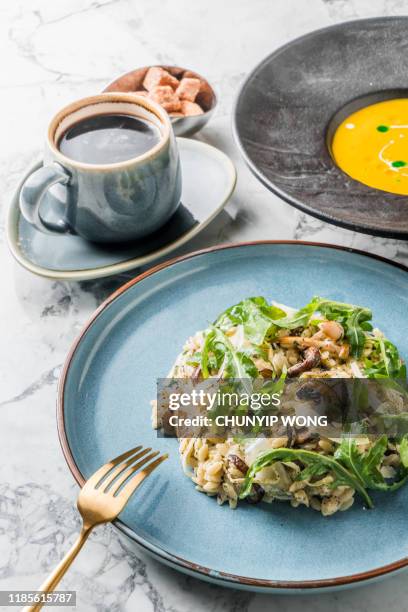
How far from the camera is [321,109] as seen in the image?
6.40 feet

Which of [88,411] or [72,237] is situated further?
[72,237]

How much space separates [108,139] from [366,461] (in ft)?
2.95

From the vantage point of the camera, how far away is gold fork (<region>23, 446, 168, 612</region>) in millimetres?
1127

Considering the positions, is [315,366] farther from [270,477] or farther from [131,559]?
[131,559]

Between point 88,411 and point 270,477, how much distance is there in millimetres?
342

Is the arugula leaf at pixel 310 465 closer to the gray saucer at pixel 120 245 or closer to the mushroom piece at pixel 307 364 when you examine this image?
the mushroom piece at pixel 307 364

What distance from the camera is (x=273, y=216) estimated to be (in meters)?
1.83

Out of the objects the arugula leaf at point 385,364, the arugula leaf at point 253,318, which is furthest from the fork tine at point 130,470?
the arugula leaf at point 385,364

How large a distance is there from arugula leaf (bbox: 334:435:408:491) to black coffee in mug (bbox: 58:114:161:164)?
0.79 metres

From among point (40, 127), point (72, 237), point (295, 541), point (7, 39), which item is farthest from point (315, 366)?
point (7, 39)

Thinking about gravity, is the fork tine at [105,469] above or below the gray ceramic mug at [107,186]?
below

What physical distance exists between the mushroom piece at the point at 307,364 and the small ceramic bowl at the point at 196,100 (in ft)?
2.81

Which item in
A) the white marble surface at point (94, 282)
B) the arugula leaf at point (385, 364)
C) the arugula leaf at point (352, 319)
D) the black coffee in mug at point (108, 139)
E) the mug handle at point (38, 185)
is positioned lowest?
the white marble surface at point (94, 282)

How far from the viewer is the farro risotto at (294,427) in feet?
3.84
